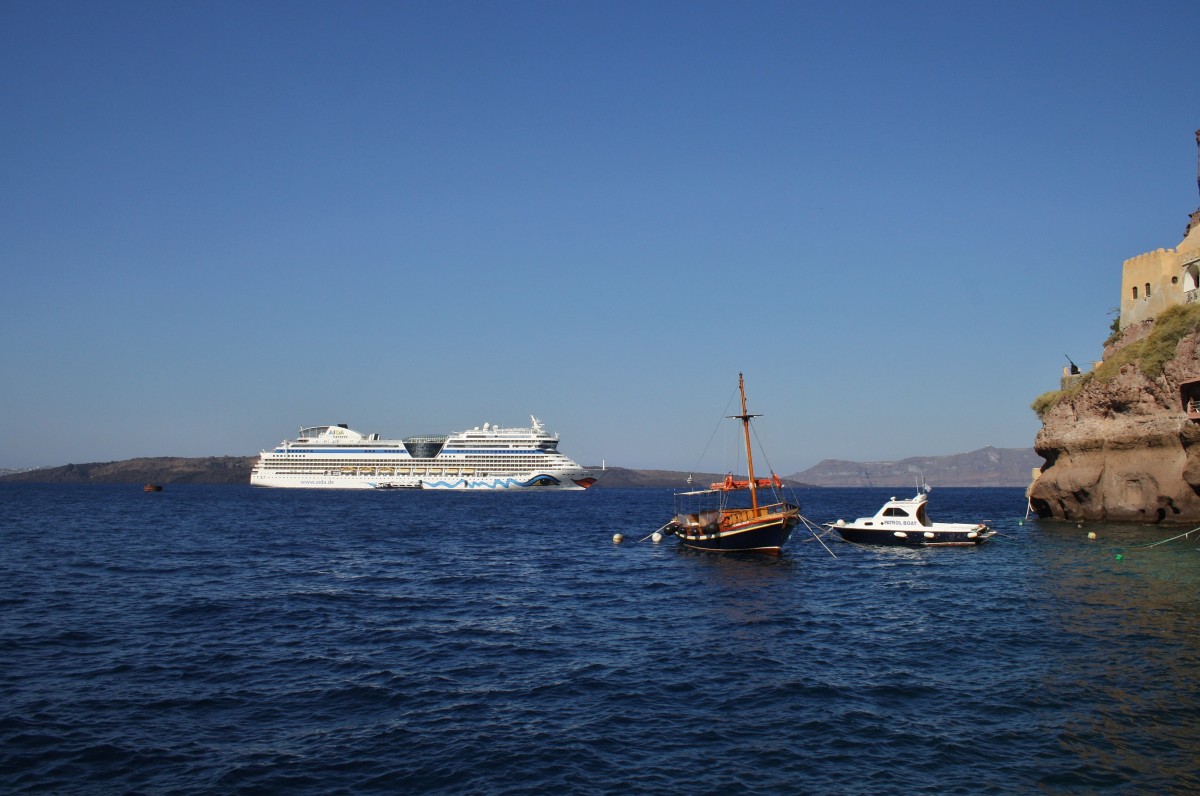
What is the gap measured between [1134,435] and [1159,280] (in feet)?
43.9

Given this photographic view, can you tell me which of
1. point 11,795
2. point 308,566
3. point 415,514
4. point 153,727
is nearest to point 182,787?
point 11,795

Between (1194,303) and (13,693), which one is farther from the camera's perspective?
(1194,303)

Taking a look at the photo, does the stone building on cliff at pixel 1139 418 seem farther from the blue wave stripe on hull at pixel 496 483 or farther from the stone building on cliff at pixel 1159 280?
the blue wave stripe on hull at pixel 496 483

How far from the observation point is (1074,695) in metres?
16.3

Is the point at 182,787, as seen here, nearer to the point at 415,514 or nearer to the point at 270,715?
the point at 270,715

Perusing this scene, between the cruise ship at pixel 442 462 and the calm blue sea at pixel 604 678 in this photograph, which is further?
the cruise ship at pixel 442 462

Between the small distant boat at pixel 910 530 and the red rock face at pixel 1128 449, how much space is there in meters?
7.88

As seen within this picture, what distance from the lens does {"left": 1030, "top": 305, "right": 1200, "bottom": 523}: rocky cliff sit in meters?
43.6

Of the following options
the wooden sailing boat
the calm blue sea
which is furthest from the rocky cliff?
the wooden sailing boat

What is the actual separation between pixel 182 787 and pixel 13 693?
7.48 meters

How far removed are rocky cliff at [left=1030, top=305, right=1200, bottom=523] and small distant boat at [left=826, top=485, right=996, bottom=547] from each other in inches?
315

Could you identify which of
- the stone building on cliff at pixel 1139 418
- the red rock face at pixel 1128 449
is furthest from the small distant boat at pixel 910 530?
the stone building on cliff at pixel 1139 418

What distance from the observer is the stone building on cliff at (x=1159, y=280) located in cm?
5062

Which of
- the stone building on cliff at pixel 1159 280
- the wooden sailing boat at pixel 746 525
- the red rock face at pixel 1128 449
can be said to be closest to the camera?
the wooden sailing boat at pixel 746 525
